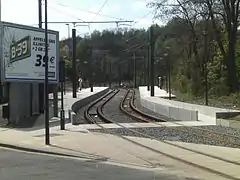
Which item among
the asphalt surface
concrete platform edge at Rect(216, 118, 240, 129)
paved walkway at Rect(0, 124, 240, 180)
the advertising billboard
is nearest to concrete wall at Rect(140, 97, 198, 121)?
concrete platform edge at Rect(216, 118, 240, 129)

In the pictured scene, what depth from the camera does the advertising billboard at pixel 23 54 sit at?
108ft

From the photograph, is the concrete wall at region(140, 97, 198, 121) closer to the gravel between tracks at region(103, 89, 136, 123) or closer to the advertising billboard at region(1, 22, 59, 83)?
the gravel between tracks at region(103, 89, 136, 123)

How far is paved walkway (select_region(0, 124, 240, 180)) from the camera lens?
14.6 metres

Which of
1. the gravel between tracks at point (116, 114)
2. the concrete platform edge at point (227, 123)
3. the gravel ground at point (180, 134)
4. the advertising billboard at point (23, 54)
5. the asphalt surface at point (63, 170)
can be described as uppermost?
the advertising billboard at point (23, 54)

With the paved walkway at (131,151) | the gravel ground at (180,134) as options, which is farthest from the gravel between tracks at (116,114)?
the paved walkway at (131,151)

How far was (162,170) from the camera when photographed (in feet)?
47.4

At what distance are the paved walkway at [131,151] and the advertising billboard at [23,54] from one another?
810cm

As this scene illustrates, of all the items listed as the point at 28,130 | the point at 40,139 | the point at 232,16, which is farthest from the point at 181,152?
the point at 232,16

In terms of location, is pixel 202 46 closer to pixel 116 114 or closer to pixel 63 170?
pixel 116 114

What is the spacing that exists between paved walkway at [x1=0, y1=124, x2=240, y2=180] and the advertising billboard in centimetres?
810

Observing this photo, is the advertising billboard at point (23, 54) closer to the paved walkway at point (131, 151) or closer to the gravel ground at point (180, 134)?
the paved walkway at point (131, 151)

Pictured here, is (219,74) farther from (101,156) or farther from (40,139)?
(101,156)

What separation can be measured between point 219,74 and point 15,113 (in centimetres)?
Answer: 3369

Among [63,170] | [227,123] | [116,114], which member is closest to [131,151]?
[63,170]
